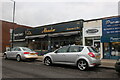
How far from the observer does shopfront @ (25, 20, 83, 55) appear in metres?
14.1

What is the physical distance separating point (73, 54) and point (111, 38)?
6.13 meters

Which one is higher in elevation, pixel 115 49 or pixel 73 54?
pixel 115 49

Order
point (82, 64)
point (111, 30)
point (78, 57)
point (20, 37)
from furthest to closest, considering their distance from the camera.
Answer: point (20, 37) → point (111, 30) → point (78, 57) → point (82, 64)

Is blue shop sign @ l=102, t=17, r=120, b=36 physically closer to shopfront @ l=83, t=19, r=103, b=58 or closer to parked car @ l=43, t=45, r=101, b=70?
shopfront @ l=83, t=19, r=103, b=58

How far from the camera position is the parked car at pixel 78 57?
7168 mm

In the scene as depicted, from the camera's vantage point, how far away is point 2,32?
26.5 meters

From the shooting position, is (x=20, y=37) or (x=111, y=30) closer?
(x=111, y=30)

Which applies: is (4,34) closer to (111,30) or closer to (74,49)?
(74,49)

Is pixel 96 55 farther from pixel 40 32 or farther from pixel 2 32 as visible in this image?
pixel 2 32

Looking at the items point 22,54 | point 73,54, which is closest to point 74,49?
point 73,54

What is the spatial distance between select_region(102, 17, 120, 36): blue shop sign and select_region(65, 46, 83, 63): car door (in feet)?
19.3

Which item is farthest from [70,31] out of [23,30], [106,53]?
[23,30]

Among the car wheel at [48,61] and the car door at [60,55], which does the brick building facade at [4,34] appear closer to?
the car wheel at [48,61]

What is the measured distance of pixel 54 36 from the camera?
15.9 meters
